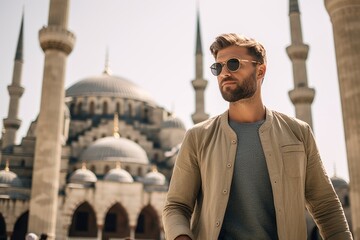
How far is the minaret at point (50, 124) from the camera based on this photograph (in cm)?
1659

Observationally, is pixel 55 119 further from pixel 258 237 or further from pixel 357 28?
pixel 258 237

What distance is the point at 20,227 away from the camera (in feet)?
86.1

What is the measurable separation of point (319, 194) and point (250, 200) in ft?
1.11

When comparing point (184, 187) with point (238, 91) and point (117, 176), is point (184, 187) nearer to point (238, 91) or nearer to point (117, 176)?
point (238, 91)

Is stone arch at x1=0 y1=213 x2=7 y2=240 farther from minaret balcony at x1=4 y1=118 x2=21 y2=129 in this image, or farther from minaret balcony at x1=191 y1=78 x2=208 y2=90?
minaret balcony at x1=191 y1=78 x2=208 y2=90

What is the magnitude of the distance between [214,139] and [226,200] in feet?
0.89

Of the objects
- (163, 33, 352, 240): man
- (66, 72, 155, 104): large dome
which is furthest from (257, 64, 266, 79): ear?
(66, 72, 155, 104): large dome

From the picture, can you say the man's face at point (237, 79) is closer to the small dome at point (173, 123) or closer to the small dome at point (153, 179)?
the small dome at point (153, 179)

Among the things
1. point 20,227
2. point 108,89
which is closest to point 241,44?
point 20,227

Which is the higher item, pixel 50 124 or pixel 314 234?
pixel 50 124

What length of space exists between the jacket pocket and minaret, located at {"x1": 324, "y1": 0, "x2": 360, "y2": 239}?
9725 millimetres

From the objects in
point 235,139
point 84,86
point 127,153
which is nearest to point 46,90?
point 127,153

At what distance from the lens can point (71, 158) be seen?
33.2 meters

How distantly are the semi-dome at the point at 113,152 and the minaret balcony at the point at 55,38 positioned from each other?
46.2 feet
